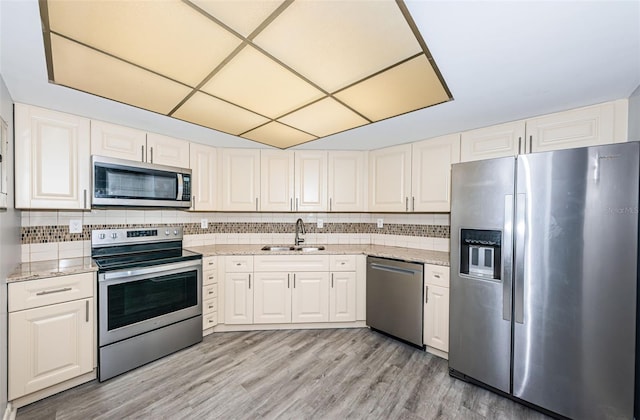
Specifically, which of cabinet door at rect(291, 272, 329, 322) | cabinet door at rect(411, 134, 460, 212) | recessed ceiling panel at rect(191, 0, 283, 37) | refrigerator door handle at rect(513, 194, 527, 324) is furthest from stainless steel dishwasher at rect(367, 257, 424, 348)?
recessed ceiling panel at rect(191, 0, 283, 37)

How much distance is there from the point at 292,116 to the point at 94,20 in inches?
49.3

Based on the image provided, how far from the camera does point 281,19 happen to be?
1.07 m

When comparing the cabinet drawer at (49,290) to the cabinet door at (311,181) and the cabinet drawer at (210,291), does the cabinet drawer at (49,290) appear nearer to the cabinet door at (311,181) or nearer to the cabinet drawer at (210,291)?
the cabinet drawer at (210,291)

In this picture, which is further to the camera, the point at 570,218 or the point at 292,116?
the point at 292,116

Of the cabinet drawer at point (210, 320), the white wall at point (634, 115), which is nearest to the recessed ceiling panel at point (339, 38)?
the white wall at point (634, 115)

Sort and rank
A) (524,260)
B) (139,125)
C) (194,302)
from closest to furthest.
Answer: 1. (524,260)
2. (139,125)
3. (194,302)

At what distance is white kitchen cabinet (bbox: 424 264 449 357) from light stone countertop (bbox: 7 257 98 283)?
275 centimetres

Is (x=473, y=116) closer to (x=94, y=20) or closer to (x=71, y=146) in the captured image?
(x=94, y=20)

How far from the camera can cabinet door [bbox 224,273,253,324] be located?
2.86 m

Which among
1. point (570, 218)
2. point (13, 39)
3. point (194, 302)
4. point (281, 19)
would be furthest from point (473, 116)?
point (194, 302)

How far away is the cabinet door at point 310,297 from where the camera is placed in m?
2.91

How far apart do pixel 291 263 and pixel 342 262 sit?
568mm

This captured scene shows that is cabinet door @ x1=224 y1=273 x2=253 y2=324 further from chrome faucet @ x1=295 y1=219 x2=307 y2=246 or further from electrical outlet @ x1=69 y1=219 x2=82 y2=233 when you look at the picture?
electrical outlet @ x1=69 y1=219 x2=82 y2=233

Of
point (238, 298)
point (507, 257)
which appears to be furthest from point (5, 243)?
point (507, 257)
